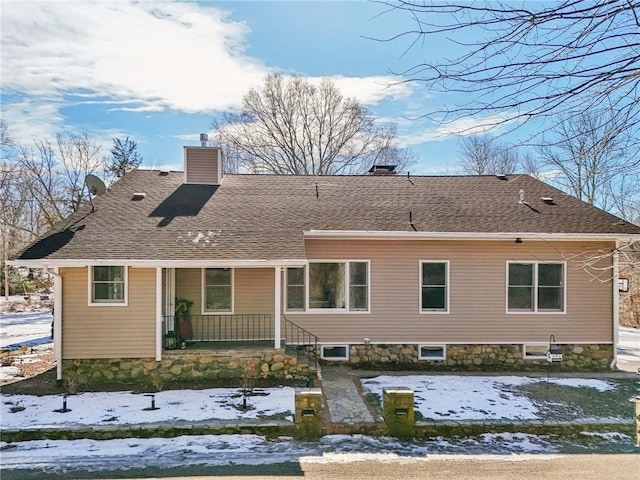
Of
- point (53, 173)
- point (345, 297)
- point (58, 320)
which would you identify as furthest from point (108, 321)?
point (53, 173)

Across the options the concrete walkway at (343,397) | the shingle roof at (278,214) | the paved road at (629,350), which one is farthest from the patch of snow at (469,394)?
the shingle roof at (278,214)

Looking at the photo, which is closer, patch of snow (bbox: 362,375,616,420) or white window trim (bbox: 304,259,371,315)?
patch of snow (bbox: 362,375,616,420)

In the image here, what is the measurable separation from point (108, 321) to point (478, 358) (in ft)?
28.7

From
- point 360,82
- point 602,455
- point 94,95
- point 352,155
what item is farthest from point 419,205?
point 352,155

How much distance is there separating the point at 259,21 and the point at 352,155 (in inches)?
1001

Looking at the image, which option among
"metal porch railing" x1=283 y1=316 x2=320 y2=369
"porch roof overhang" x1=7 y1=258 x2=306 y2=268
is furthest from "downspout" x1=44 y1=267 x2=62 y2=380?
"metal porch railing" x1=283 y1=316 x2=320 y2=369

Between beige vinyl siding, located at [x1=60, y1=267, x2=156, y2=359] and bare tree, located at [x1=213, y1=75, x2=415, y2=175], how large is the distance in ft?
67.3

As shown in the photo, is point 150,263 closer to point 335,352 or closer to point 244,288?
point 244,288

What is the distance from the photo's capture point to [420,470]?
19.4 feet

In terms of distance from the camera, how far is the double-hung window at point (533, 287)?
448 inches

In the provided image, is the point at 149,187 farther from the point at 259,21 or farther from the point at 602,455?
the point at 602,455

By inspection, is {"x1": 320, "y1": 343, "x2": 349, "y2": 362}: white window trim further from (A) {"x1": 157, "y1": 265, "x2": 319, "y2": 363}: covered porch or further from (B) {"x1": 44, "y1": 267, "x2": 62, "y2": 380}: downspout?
(B) {"x1": 44, "y1": 267, "x2": 62, "y2": 380}: downspout

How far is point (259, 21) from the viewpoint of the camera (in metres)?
4.75

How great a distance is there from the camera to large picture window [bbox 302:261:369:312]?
11.3m
